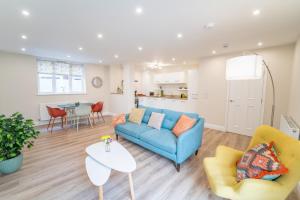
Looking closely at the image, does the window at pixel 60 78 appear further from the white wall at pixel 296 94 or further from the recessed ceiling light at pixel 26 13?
the white wall at pixel 296 94

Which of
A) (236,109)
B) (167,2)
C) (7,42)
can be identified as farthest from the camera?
(236,109)

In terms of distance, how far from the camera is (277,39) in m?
3.03

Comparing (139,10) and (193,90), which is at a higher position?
(139,10)

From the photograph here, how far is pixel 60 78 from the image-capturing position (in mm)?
5559

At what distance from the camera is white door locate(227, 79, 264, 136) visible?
3828mm

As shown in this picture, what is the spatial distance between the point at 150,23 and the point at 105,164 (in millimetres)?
2243

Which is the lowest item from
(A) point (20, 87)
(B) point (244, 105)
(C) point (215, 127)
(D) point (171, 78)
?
(C) point (215, 127)

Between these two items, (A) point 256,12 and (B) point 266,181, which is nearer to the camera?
(B) point 266,181

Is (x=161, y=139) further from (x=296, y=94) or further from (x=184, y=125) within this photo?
(x=296, y=94)

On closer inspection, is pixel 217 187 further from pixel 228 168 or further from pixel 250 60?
pixel 250 60

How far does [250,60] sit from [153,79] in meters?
5.88

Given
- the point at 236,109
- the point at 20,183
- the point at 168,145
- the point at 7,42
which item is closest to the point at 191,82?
the point at 236,109

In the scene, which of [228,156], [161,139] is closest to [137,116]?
[161,139]

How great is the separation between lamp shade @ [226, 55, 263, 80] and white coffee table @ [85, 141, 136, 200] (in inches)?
68.2
